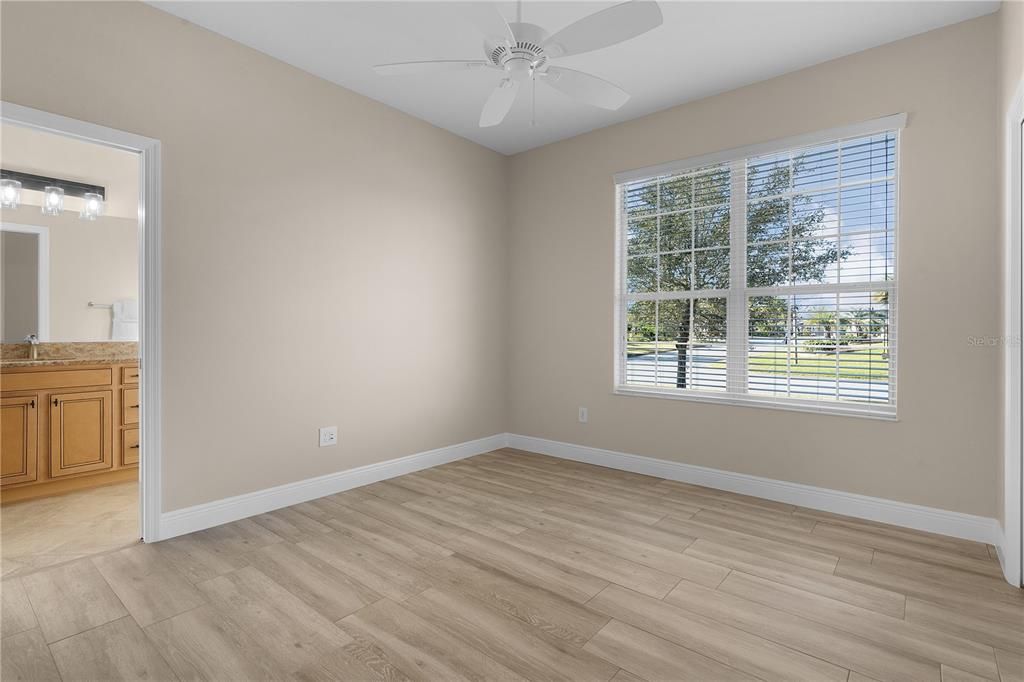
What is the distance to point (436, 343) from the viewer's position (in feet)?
13.9

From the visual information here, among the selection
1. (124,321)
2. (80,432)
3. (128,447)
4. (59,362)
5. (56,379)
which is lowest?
(128,447)

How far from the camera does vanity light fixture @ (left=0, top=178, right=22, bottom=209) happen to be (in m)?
3.78

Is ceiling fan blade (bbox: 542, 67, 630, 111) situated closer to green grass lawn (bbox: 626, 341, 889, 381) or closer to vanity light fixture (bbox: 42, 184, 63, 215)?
green grass lawn (bbox: 626, 341, 889, 381)

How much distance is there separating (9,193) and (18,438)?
1.86 meters

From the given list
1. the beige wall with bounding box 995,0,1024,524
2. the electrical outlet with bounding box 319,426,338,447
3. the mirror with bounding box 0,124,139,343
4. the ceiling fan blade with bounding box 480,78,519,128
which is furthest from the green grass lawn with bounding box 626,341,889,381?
the mirror with bounding box 0,124,139,343

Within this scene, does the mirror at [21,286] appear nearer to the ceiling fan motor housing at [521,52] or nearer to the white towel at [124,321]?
the white towel at [124,321]

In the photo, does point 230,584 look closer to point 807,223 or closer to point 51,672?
point 51,672

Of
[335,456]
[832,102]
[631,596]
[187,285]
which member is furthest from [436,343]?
[832,102]

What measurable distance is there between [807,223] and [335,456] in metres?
3.42

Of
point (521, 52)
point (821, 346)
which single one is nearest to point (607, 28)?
point (521, 52)

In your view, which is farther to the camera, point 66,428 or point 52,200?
point 52,200

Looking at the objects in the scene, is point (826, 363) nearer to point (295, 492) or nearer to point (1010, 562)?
point (1010, 562)

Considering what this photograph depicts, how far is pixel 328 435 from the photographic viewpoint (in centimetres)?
348

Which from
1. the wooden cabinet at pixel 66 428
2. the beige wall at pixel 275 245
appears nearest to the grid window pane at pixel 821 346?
the beige wall at pixel 275 245
